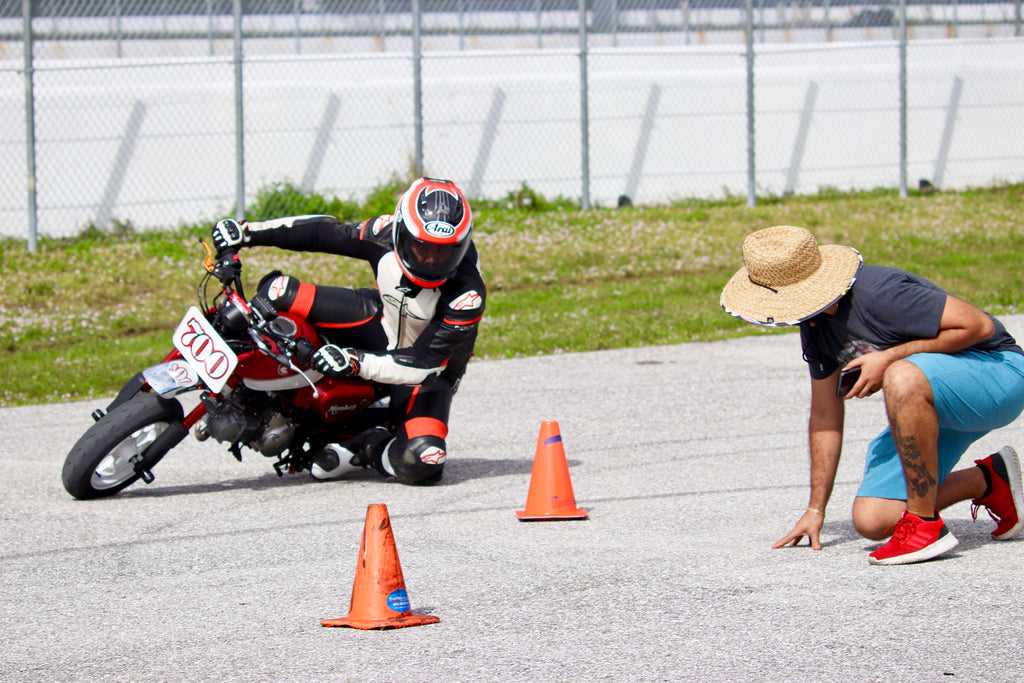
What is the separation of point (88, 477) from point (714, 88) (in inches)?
505

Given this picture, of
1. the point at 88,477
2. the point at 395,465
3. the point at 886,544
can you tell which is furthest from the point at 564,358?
the point at 886,544

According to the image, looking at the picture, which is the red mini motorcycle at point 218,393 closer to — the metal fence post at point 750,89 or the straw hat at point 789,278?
the straw hat at point 789,278

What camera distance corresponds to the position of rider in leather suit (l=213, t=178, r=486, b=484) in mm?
5734

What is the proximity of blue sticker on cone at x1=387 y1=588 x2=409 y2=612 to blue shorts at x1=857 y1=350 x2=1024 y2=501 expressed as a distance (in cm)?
190

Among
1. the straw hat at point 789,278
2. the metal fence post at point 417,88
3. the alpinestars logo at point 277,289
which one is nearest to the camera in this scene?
the straw hat at point 789,278

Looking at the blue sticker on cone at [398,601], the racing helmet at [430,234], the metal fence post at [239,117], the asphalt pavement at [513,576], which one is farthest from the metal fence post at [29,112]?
the blue sticker on cone at [398,601]

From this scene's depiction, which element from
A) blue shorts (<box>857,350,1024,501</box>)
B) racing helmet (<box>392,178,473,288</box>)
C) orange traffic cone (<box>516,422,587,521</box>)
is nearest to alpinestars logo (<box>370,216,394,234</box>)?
racing helmet (<box>392,178,473,288</box>)

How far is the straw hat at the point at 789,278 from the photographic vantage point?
416 cm

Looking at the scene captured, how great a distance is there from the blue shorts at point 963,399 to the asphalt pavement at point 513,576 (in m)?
0.31

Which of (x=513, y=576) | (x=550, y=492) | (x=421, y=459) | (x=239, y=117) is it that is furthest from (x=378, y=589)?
(x=239, y=117)

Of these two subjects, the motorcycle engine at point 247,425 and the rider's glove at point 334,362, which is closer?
the rider's glove at point 334,362

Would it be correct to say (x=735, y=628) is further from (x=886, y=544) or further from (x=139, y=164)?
(x=139, y=164)

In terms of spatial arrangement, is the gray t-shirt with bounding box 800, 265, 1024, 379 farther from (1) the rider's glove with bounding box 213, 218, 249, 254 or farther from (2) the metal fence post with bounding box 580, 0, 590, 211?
(2) the metal fence post with bounding box 580, 0, 590, 211

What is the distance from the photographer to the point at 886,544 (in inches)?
172
